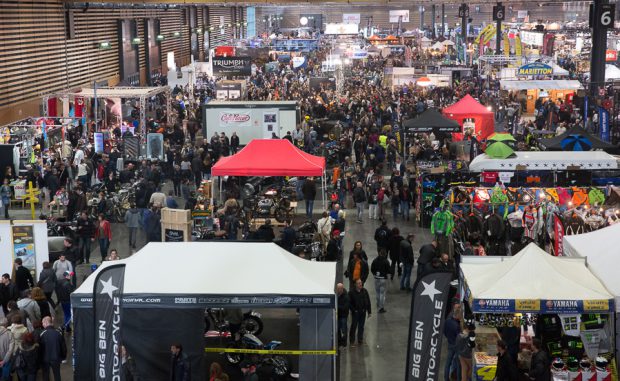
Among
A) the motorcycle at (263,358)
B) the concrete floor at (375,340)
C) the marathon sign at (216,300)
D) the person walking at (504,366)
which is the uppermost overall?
the marathon sign at (216,300)

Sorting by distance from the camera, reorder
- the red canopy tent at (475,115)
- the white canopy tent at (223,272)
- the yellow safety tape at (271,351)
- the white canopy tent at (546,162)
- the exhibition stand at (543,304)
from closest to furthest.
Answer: the white canopy tent at (223,272), the exhibition stand at (543,304), the yellow safety tape at (271,351), the white canopy tent at (546,162), the red canopy tent at (475,115)

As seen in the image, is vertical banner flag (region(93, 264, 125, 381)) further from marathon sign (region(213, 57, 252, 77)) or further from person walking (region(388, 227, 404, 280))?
marathon sign (region(213, 57, 252, 77))

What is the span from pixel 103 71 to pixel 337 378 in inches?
1353

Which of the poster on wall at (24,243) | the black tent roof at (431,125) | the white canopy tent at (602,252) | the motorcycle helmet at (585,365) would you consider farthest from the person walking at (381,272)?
the black tent roof at (431,125)

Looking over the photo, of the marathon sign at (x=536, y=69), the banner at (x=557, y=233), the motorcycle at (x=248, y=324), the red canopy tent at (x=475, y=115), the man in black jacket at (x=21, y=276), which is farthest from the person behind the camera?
the marathon sign at (x=536, y=69)

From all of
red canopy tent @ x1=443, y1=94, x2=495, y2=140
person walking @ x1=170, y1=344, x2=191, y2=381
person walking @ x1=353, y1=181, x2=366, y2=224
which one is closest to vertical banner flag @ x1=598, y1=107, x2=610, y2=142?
red canopy tent @ x1=443, y1=94, x2=495, y2=140

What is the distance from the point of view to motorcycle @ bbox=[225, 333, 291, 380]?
1176 centimetres

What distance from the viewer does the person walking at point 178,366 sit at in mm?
10992

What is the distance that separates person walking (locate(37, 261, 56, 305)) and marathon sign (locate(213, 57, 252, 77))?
2716cm

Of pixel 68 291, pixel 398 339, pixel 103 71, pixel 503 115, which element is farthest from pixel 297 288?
pixel 103 71

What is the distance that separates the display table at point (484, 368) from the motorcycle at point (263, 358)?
2.34m

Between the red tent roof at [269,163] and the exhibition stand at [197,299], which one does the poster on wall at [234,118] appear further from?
the exhibition stand at [197,299]

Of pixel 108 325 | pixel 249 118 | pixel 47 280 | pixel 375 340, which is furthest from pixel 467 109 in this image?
pixel 108 325

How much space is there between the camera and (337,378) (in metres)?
11.8
